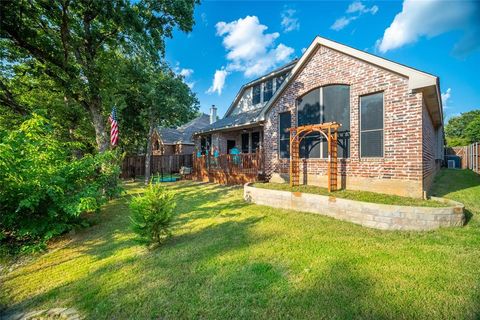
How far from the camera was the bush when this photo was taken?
14.0 feet

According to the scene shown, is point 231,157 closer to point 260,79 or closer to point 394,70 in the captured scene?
point 260,79

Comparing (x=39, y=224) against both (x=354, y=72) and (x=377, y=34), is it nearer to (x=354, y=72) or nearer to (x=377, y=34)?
(x=354, y=72)

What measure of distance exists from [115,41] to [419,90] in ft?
41.2

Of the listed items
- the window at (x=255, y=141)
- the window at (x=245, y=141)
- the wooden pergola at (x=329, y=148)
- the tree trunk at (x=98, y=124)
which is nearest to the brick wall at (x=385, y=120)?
the wooden pergola at (x=329, y=148)

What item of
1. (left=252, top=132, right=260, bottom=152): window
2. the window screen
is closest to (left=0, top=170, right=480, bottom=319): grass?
the window screen

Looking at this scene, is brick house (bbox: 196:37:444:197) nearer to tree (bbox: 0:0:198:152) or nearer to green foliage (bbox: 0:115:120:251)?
tree (bbox: 0:0:198:152)

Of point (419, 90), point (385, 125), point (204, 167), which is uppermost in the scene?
point (419, 90)

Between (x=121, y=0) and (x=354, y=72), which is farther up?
(x=121, y=0)

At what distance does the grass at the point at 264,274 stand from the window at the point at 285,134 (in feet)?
14.3

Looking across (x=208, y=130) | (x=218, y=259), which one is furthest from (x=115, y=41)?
(x=218, y=259)

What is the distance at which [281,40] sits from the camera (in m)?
13.7

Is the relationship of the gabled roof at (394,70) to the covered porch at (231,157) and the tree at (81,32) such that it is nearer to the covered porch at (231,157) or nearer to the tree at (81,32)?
the covered porch at (231,157)

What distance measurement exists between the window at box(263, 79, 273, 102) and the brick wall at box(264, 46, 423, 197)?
17.6ft

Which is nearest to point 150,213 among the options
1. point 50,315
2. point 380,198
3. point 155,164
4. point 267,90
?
point 50,315
